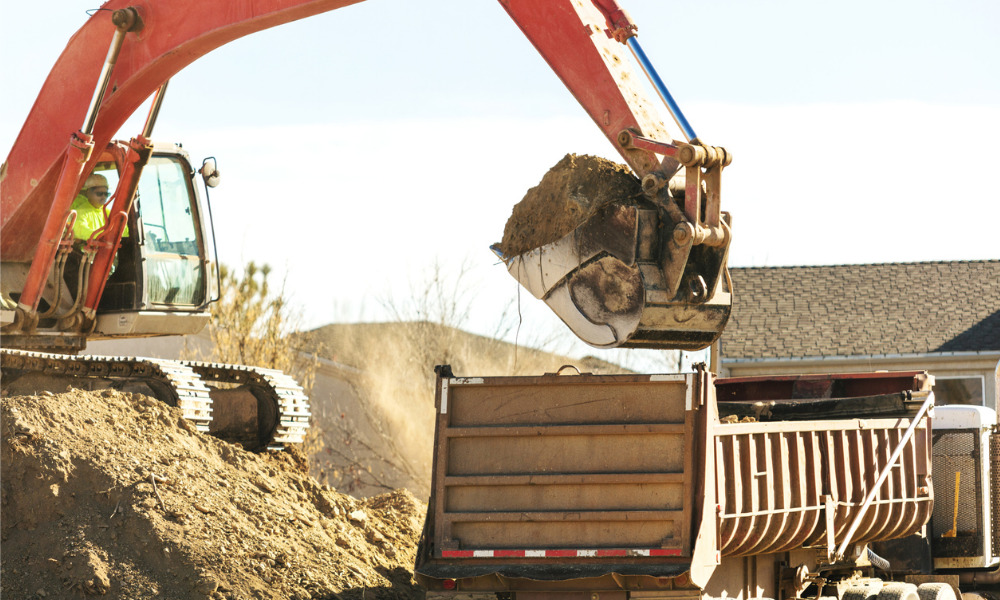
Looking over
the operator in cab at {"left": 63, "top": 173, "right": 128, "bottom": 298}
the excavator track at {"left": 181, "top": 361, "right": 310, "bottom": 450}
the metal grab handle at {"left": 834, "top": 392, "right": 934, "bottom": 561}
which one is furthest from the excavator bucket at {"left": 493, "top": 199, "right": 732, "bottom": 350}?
the operator in cab at {"left": 63, "top": 173, "right": 128, "bottom": 298}

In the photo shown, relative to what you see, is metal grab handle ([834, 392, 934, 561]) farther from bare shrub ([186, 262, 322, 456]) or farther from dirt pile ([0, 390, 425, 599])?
bare shrub ([186, 262, 322, 456])

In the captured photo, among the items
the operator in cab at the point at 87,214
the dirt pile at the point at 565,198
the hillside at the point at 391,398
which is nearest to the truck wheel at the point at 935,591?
the dirt pile at the point at 565,198

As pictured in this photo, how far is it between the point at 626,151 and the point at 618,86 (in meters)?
0.45

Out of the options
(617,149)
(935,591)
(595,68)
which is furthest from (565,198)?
(935,591)

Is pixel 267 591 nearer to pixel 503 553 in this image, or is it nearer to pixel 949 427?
pixel 503 553

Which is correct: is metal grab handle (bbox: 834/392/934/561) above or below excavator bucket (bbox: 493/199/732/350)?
→ below

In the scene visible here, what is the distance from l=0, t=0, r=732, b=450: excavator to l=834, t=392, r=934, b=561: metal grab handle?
2027mm

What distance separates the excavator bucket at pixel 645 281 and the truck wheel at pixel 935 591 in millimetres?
3810

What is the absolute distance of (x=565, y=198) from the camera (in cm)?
747

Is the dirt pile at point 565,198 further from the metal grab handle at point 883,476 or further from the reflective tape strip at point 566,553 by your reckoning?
the metal grab handle at point 883,476

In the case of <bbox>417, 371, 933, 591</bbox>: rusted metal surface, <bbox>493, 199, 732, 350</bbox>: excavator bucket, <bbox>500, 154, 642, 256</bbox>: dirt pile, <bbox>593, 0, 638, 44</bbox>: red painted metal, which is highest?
<bbox>593, 0, 638, 44</bbox>: red painted metal

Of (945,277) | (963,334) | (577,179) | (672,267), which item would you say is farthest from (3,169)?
(945,277)

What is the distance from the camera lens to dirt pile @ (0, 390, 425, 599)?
8250mm

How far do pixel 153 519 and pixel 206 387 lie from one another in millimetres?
2319
